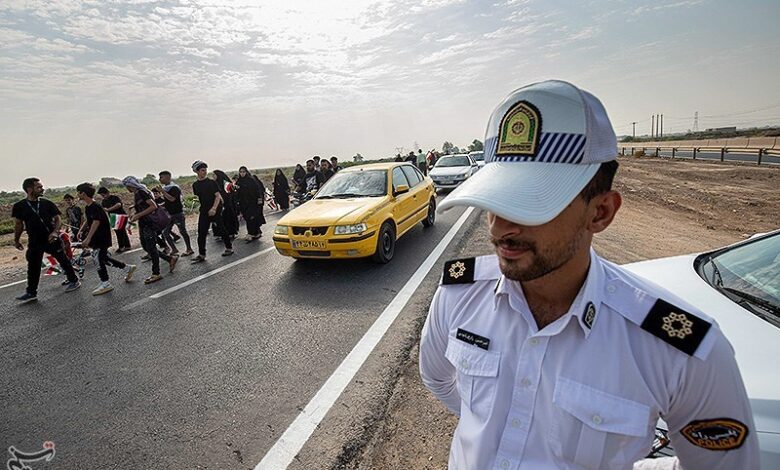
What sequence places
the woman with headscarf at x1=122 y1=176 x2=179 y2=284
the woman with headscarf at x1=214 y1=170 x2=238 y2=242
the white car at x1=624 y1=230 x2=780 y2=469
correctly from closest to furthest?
the white car at x1=624 y1=230 x2=780 y2=469 → the woman with headscarf at x1=122 y1=176 x2=179 y2=284 → the woman with headscarf at x1=214 y1=170 x2=238 y2=242

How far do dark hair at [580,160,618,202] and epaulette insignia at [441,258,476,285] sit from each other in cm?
46

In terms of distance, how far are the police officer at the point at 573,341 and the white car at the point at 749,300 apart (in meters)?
0.51

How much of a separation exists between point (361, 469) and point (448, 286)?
4.89 feet

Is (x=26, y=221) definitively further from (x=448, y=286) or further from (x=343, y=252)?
(x=448, y=286)

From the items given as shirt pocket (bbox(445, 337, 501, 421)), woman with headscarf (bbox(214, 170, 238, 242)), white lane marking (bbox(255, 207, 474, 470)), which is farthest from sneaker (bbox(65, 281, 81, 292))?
shirt pocket (bbox(445, 337, 501, 421))

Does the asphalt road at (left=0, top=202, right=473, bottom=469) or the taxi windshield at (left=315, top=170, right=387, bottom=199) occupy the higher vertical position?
the taxi windshield at (left=315, top=170, right=387, bottom=199)

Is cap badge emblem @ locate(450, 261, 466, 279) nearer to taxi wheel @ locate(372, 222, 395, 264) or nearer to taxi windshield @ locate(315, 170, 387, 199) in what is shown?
taxi wheel @ locate(372, 222, 395, 264)

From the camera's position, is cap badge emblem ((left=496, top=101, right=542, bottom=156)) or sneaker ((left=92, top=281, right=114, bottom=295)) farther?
sneaker ((left=92, top=281, right=114, bottom=295))

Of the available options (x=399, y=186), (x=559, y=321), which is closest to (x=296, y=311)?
(x=399, y=186)

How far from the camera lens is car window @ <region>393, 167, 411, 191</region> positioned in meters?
7.22

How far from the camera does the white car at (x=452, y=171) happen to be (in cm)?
1546

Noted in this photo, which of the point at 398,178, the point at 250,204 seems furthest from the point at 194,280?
the point at 398,178

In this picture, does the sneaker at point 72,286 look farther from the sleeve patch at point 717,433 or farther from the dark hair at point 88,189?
the sleeve patch at point 717,433

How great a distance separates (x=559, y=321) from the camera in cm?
110
